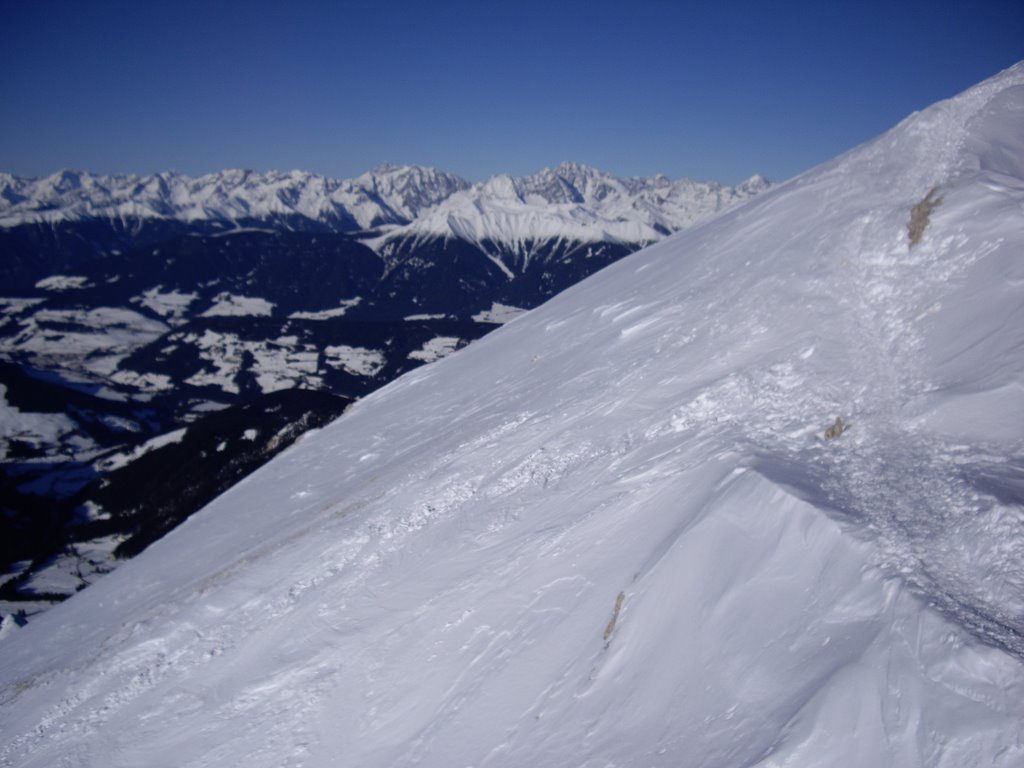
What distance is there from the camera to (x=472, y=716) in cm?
1264

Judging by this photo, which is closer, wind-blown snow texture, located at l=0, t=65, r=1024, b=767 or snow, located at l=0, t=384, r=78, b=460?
wind-blown snow texture, located at l=0, t=65, r=1024, b=767

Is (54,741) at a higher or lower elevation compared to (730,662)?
higher

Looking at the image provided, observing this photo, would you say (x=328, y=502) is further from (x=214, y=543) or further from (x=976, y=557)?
(x=976, y=557)

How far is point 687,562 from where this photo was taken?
12391 mm

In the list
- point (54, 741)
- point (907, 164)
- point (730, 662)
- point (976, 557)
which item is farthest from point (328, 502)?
point (907, 164)

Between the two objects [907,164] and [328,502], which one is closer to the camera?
[907,164]

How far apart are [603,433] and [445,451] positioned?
811 cm

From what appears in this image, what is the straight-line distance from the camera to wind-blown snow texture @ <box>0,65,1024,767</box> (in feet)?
30.0

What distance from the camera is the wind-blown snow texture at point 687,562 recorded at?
913 cm

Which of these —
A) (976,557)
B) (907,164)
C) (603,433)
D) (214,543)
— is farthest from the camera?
(214,543)

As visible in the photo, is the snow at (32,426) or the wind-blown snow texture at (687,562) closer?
the wind-blown snow texture at (687,562)

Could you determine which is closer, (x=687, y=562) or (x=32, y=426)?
(x=687, y=562)

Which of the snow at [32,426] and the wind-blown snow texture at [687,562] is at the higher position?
the snow at [32,426]

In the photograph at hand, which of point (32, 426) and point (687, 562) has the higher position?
point (32, 426)
